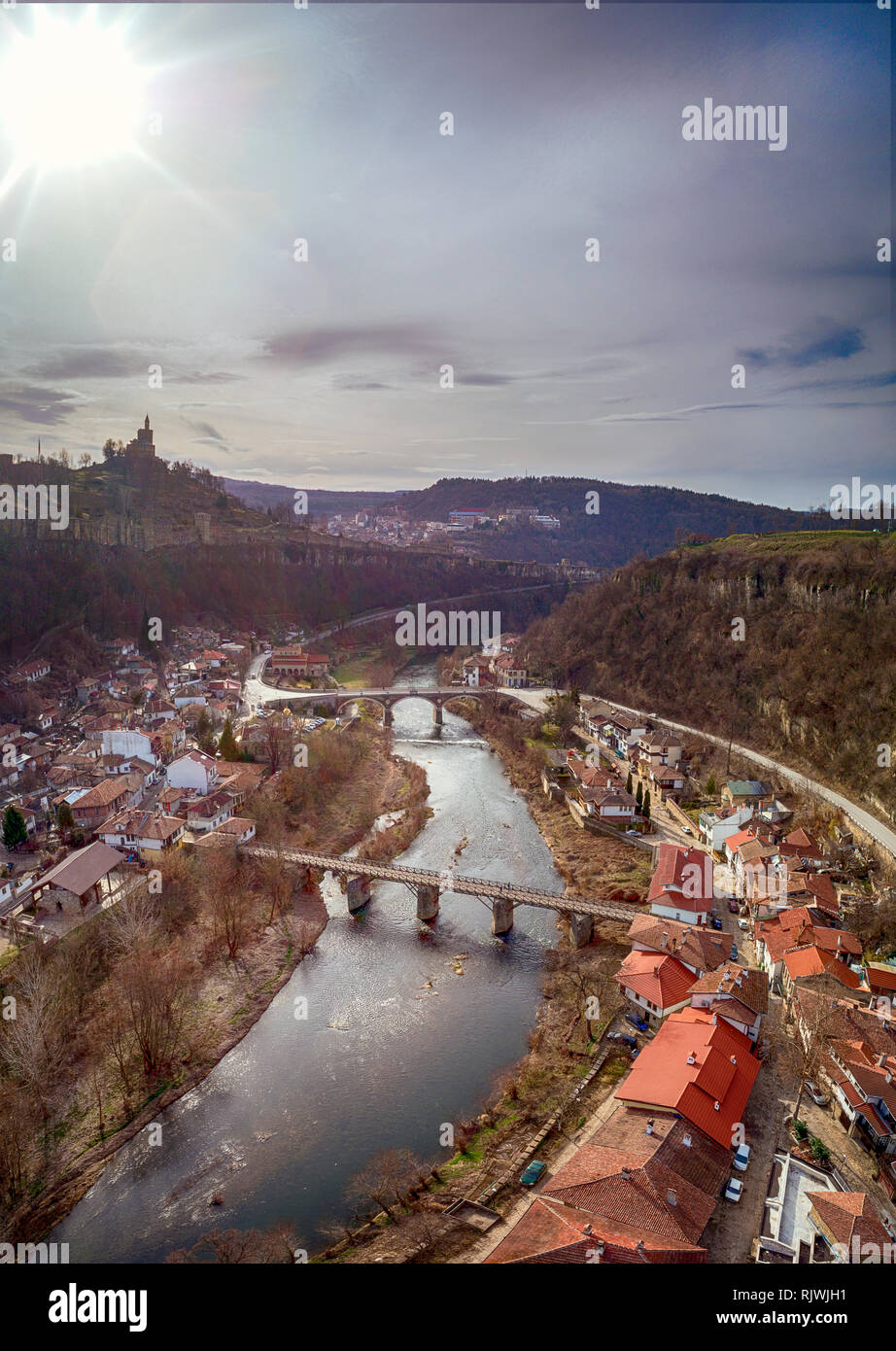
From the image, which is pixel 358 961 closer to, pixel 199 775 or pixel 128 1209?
pixel 128 1209

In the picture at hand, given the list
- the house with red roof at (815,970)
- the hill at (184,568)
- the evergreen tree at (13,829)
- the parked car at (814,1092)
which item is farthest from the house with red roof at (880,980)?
the hill at (184,568)

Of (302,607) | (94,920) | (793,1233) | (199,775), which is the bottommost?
(793,1233)

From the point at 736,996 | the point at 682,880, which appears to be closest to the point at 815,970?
the point at 736,996

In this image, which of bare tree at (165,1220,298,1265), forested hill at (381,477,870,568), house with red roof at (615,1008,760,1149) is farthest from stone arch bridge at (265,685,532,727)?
forested hill at (381,477,870,568)

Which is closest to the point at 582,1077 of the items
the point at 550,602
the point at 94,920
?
the point at 94,920

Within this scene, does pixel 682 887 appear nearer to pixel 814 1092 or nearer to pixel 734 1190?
pixel 814 1092

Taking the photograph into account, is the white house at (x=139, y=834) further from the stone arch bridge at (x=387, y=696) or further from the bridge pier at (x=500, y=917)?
the stone arch bridge at (x=387, y=696)
